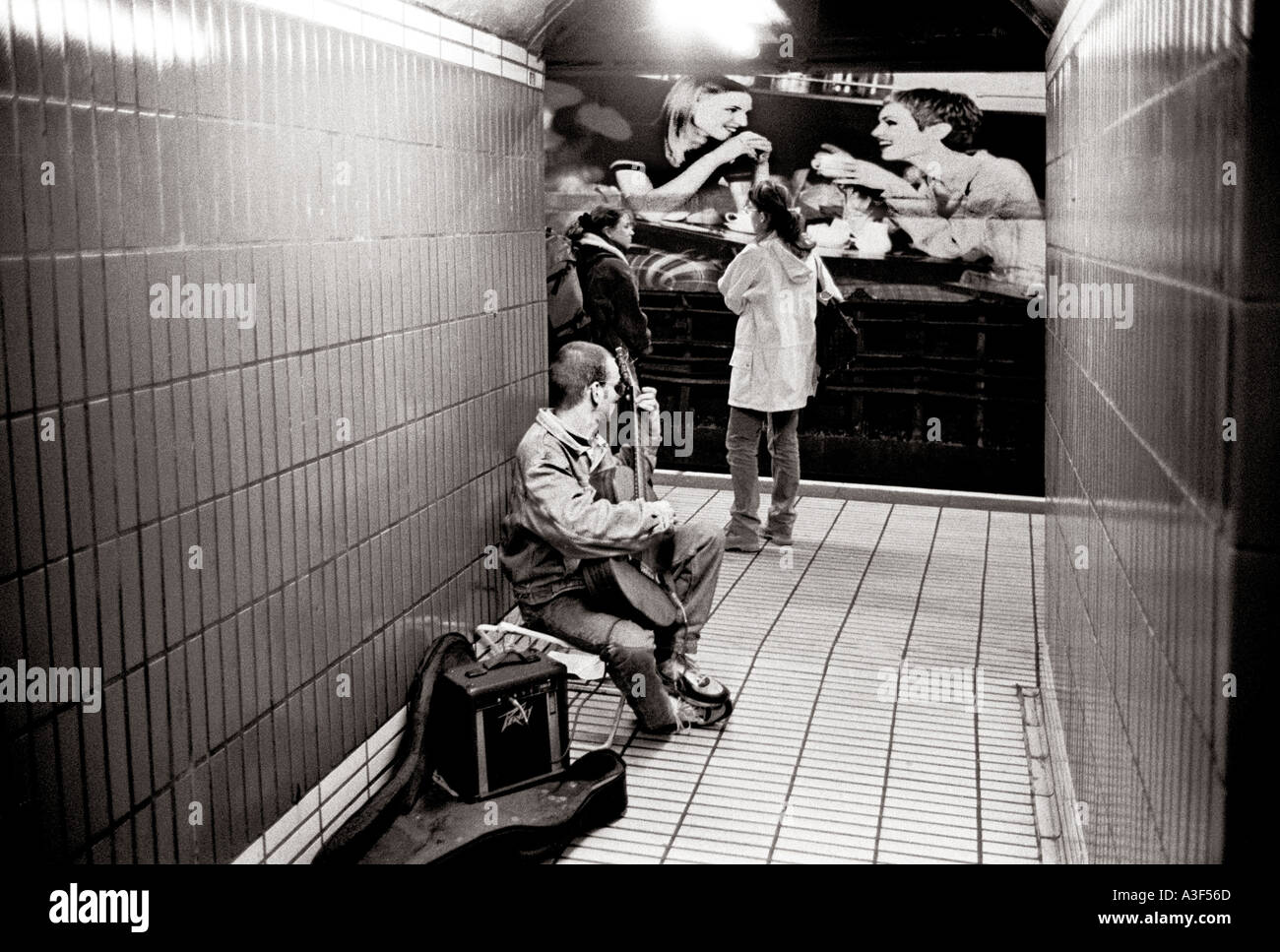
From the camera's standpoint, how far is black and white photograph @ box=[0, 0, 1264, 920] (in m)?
2.32

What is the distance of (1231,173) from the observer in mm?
1848

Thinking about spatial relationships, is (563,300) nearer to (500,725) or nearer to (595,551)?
(595,551)

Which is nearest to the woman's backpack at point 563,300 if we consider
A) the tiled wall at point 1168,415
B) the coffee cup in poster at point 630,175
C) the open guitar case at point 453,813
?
the coffee cup in poster at point 630,175

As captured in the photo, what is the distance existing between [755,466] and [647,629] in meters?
2.92

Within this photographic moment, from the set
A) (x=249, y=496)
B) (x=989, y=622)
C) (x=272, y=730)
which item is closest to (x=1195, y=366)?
(x=249, y=496)

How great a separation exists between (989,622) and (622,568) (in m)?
2.53

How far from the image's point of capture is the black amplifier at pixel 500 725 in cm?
448

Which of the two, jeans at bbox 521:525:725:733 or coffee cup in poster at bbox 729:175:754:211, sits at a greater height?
coffee cup in poster at bbox 729:175:754:211

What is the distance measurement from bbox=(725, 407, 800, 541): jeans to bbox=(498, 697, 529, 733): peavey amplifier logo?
12.2 ft

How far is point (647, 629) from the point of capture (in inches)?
212

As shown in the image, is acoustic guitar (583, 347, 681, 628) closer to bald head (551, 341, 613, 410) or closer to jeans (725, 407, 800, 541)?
bald head (551, 341, 613, 410)

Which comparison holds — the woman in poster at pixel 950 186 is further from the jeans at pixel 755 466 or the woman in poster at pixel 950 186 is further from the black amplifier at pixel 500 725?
the black amplifier at pixel 500 725

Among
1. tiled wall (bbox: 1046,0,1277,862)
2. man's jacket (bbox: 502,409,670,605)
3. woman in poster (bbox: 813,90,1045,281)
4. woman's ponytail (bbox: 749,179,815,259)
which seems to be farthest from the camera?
woman in poster (bbox: 813,90,1045,281)

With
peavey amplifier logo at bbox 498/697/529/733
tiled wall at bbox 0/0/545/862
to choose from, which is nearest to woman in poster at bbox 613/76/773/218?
tiled wall at bbox 0/0/545/862
